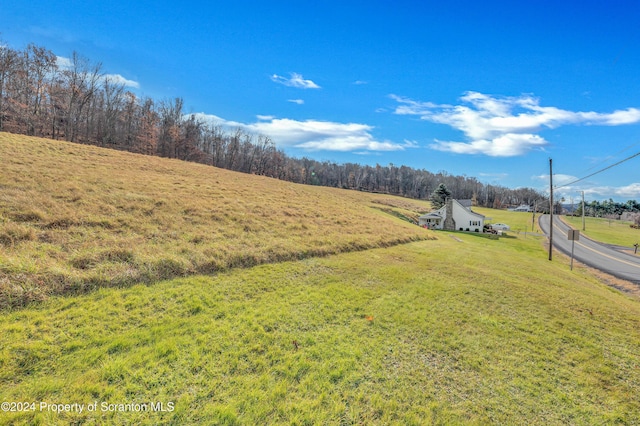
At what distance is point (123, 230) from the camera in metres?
9.89

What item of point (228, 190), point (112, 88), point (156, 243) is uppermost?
point (112, 88)

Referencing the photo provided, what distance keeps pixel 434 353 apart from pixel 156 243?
31.7ft

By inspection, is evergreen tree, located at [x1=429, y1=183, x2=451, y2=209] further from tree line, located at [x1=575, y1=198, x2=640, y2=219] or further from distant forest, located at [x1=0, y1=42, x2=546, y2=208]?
tree line, located at [x1=575, y1=198, x2=640, y2=219]

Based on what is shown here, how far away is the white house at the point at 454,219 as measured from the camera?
44.7 m

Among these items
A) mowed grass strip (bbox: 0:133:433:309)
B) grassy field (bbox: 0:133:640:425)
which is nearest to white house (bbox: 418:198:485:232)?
mowed grass strip (bbox: 0:133:433:309)

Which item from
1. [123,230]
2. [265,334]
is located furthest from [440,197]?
[265,334]

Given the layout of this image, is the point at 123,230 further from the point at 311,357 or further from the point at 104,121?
the point at 104,121

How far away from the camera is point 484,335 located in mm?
6602

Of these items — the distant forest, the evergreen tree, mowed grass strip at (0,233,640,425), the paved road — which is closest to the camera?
mowed grass strip at (0,233,640,425)

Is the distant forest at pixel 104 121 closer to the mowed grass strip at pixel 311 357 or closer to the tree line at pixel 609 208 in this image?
the mowed grass strip at pixel 311 357

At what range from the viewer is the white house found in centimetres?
4466

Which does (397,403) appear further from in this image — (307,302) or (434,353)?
(307,302)

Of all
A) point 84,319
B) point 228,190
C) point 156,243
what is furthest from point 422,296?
point 228,190

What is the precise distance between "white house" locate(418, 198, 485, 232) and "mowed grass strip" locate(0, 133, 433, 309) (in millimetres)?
29342
